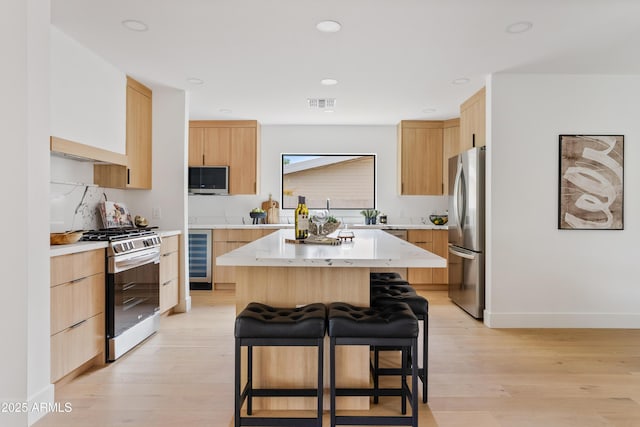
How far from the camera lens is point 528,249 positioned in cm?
394

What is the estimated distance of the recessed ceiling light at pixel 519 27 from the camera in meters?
2.82

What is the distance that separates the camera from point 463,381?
2668mm

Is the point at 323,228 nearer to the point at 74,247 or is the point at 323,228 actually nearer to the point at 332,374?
the point at 332,374

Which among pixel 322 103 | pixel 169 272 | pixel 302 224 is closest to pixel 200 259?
pixel 169 272

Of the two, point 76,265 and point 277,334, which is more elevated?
point 76,265

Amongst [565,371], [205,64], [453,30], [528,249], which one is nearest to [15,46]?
[205,64]

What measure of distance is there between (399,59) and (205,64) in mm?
1694

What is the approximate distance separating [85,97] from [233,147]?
2.74 m

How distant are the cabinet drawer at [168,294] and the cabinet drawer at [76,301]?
3.46 feet

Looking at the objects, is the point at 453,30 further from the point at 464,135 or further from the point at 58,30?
the point at 58,30

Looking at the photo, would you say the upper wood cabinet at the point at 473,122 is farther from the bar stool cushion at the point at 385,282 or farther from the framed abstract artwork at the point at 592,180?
the bar stool cushion at the point at 385,282

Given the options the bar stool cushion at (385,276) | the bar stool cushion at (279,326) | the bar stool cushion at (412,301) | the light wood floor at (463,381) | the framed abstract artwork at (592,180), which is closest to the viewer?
the bar stool cushion at (279,326)

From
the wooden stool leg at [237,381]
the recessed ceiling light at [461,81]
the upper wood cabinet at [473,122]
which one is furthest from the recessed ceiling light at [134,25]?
the upper wood cabinet at [473,122]

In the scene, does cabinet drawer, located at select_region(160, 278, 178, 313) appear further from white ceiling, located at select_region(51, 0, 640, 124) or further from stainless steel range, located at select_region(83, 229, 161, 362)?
white ceiling, located at select_region(51, 0, 640, 124)
